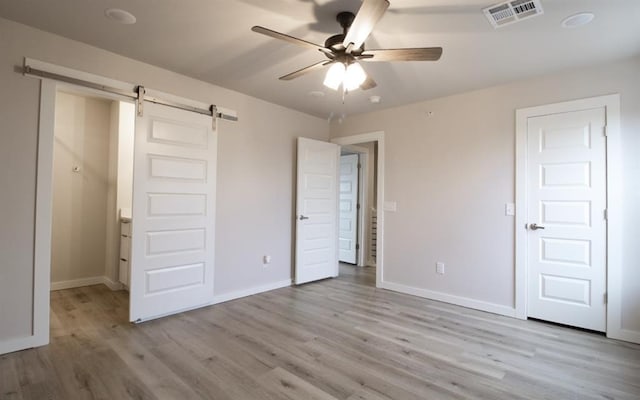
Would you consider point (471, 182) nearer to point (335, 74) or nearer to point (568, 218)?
point (568, 218)

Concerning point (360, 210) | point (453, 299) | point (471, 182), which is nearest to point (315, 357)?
point (453, 299)

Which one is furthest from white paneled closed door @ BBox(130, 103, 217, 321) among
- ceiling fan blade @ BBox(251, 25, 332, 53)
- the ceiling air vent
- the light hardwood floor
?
the ceiling air vent

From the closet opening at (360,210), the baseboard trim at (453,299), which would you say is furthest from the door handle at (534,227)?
the closet opening at (360,210)

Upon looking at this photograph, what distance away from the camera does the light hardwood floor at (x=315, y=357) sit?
2064mm

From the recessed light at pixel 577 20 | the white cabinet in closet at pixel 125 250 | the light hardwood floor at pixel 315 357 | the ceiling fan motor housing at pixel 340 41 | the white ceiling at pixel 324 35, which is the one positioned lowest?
the light hardwood floor at pixel 315 357

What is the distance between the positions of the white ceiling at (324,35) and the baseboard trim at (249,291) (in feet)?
8.16

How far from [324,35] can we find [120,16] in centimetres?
151

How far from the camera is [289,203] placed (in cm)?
463

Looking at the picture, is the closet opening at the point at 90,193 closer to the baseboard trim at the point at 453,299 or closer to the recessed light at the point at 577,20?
the baseboard trim at the point at 453,299

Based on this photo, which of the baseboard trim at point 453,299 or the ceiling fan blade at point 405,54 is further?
the baseboard trim at point 453,299

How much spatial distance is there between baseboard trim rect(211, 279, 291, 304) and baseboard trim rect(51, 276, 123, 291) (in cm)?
154

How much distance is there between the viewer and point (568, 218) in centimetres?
319

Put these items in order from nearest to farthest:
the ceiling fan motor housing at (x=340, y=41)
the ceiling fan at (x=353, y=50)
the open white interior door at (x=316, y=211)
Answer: the ceiling fan at (x=353, y=50)
the ceiling fan motor housing at (x=340, y=41)
the open white interior door at (x=316, y=211)

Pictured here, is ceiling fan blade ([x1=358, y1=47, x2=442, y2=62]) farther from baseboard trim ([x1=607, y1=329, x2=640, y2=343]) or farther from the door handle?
baseboard trim ([x1=607, y1=329, x2=640, y2=343])
